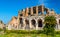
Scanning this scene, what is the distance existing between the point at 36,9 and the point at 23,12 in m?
8.56

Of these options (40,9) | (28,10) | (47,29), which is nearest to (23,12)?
(28,10)

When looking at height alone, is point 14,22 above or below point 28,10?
below

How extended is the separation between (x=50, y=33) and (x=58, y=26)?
124 ft

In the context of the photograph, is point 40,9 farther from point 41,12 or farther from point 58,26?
point 58,26

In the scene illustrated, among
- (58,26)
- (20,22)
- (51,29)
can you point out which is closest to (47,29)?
(51,29)

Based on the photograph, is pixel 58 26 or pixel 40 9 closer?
pixel 58 26

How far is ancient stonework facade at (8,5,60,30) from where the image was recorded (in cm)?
10338

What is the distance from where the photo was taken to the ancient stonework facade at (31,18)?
103 m

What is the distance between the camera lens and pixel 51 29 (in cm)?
6094

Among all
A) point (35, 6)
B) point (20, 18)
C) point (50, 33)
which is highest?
point (35, 6)

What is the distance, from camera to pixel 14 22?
11769 cm

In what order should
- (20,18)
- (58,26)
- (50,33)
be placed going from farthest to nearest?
(20,18) → (58,26) → (50,33)

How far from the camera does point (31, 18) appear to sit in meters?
106

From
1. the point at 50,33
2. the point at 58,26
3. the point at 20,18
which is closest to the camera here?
the point at 50,33
